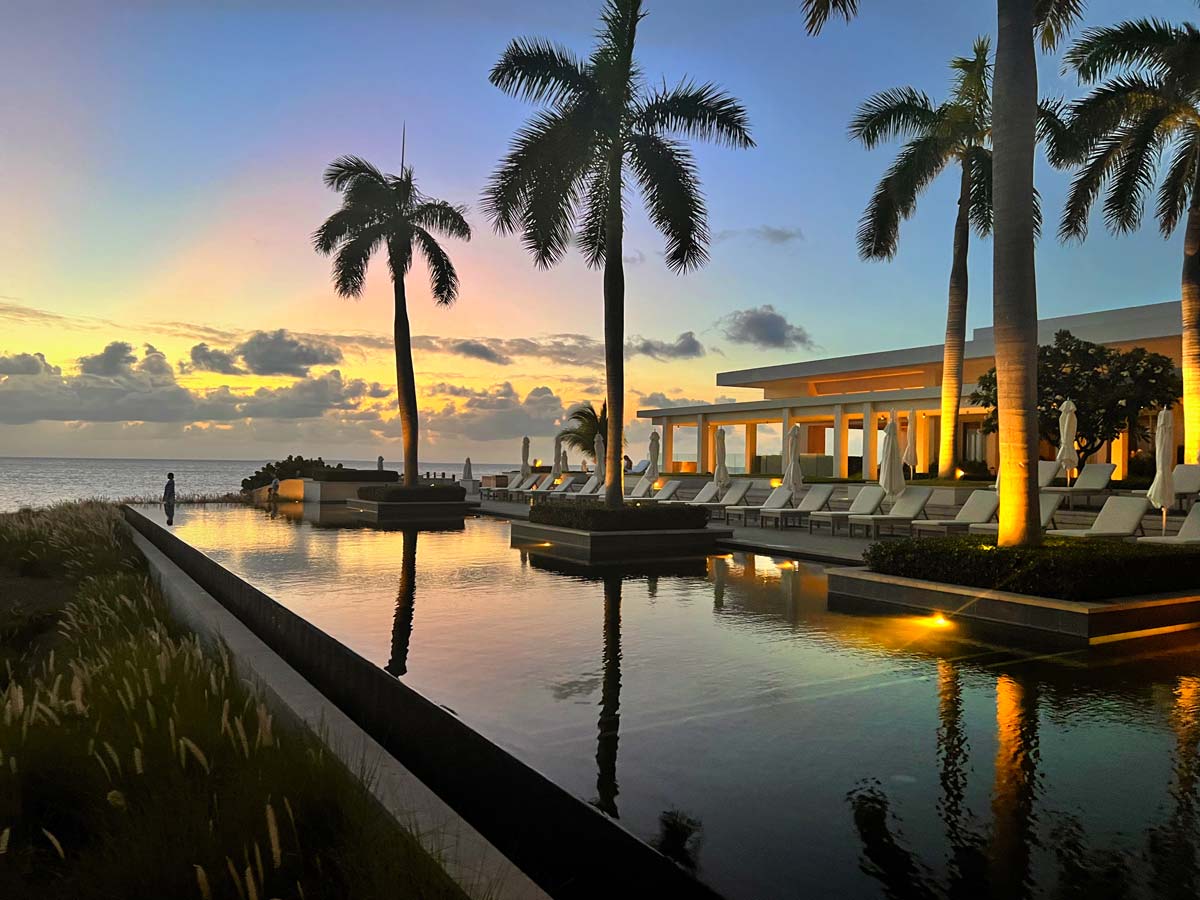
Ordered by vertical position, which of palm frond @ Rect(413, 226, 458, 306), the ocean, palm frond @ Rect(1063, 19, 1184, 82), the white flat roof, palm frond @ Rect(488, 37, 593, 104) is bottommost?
the ocean

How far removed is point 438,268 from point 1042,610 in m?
18.7

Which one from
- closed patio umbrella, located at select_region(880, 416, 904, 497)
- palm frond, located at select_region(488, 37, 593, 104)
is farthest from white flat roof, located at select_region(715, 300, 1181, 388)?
palm frond, located at select_region(488, 37, 593, 104)

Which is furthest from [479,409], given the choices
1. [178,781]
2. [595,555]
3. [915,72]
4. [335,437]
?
[178,781]

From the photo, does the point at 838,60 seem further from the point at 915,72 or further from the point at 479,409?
the point at 479,409

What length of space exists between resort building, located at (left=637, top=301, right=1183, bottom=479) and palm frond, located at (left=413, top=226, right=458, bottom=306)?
39.5 ft

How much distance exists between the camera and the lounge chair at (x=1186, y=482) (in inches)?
552

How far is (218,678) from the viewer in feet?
13.6

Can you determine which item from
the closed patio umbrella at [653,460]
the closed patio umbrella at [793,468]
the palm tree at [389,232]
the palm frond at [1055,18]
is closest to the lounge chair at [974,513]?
the closed patio umbrella at [793,468]

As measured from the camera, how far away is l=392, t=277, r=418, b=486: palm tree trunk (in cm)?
2153

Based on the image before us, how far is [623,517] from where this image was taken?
1262 centimetres

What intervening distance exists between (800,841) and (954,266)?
18903mm

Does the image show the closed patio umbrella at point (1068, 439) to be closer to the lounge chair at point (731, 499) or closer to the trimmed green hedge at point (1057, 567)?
the lounge chair at point (731, 499)

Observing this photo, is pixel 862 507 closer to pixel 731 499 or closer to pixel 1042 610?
pixel 731 499

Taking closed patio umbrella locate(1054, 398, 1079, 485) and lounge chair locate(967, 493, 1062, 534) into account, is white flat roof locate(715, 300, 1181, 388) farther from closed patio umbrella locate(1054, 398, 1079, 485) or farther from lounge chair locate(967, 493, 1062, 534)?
lounge chair locate(967, 493, 1062, 534)
